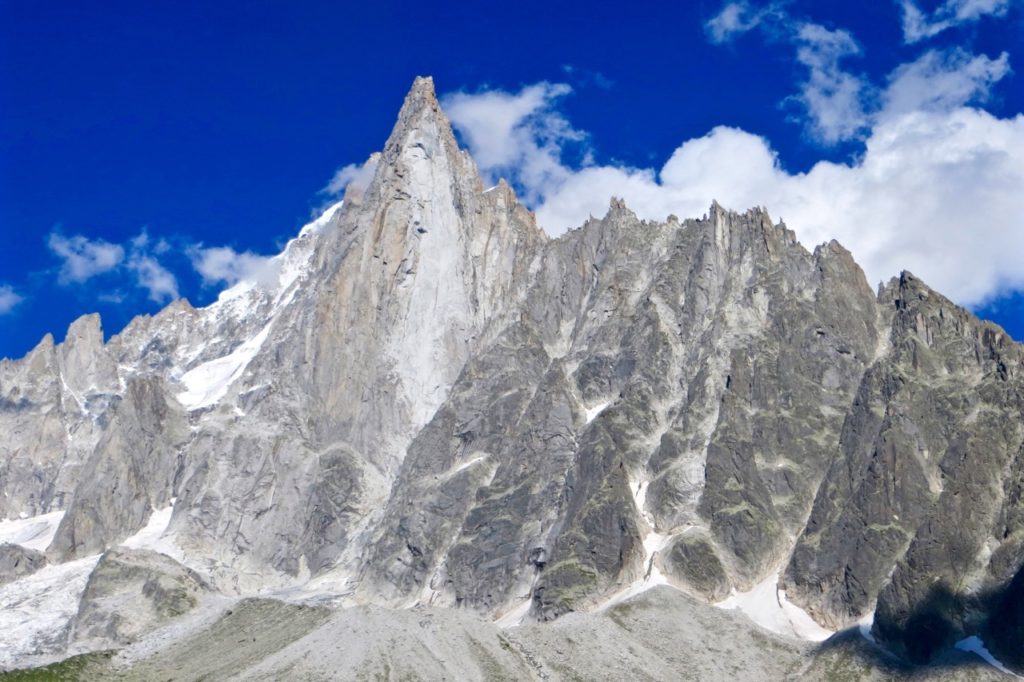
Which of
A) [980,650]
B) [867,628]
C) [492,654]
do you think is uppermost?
[867,628]

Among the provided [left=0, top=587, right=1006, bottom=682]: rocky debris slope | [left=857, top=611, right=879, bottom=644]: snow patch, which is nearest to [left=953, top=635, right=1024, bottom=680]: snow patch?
[left=0, top=587, right=1006, bottom=682]: rocky debris slope

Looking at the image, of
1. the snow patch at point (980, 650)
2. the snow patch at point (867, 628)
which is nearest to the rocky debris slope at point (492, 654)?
the snow patch at point (867, 628)

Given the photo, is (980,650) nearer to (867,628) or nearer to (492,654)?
(867,628)

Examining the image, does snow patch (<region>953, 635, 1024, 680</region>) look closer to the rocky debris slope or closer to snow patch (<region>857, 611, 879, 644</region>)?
the rocky debris slope

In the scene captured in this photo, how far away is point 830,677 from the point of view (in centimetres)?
18325

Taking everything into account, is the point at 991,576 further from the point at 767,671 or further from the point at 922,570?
the point at 767,671

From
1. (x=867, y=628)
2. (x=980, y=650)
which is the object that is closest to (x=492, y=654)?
(x=867, y=628)

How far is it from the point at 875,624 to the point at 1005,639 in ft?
55.9

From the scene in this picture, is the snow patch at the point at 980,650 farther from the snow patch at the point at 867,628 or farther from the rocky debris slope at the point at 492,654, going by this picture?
the snow patch at the point at 867,628

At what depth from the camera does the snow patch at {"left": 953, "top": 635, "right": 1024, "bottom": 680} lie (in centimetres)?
17675

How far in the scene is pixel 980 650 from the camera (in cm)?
18150

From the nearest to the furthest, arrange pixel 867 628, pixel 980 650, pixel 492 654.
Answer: pixel 492 654
pixel 980 650
pixel 867 628

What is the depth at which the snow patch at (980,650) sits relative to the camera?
17675cm

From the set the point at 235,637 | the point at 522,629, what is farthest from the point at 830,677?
the point at 235,637
